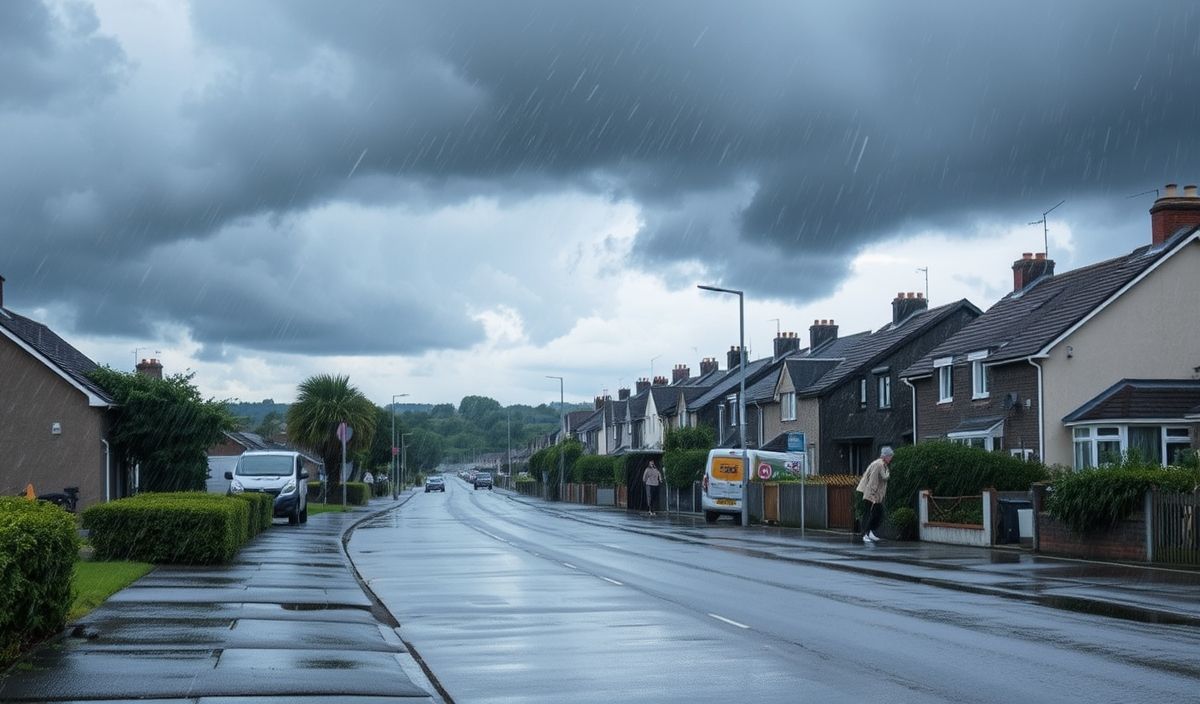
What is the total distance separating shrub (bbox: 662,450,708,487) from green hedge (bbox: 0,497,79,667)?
145 ft

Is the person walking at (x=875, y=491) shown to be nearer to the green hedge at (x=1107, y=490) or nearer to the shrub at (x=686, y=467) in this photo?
the green hedge at (x=1107, y=490)

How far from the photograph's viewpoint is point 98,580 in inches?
671

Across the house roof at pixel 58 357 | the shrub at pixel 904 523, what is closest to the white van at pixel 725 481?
the shrub at pixel 904 523

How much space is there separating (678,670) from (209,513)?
477 inches

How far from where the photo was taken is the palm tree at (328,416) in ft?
210

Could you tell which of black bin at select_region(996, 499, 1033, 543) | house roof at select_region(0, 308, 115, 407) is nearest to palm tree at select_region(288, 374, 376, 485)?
house roof at select_region(0, 308, 115, 407)

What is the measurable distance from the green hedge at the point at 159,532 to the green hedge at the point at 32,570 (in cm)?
823

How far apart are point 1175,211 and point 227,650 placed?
33956 mm

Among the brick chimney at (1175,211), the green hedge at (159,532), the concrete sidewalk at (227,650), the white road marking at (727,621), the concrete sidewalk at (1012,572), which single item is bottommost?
the concrete sidewalk at (1012,572)

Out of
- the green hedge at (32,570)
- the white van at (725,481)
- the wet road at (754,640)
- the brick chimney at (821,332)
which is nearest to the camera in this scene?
the wet road at (754,640)

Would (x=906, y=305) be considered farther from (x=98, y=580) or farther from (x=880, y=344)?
(x=98, y=580)

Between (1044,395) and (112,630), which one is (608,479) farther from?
(112,630)

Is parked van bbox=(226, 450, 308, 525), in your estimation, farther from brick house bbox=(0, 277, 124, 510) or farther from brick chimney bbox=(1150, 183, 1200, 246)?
brick chimney bbox=(1150, 183, 1200, 246)

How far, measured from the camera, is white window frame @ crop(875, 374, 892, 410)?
174 ft
